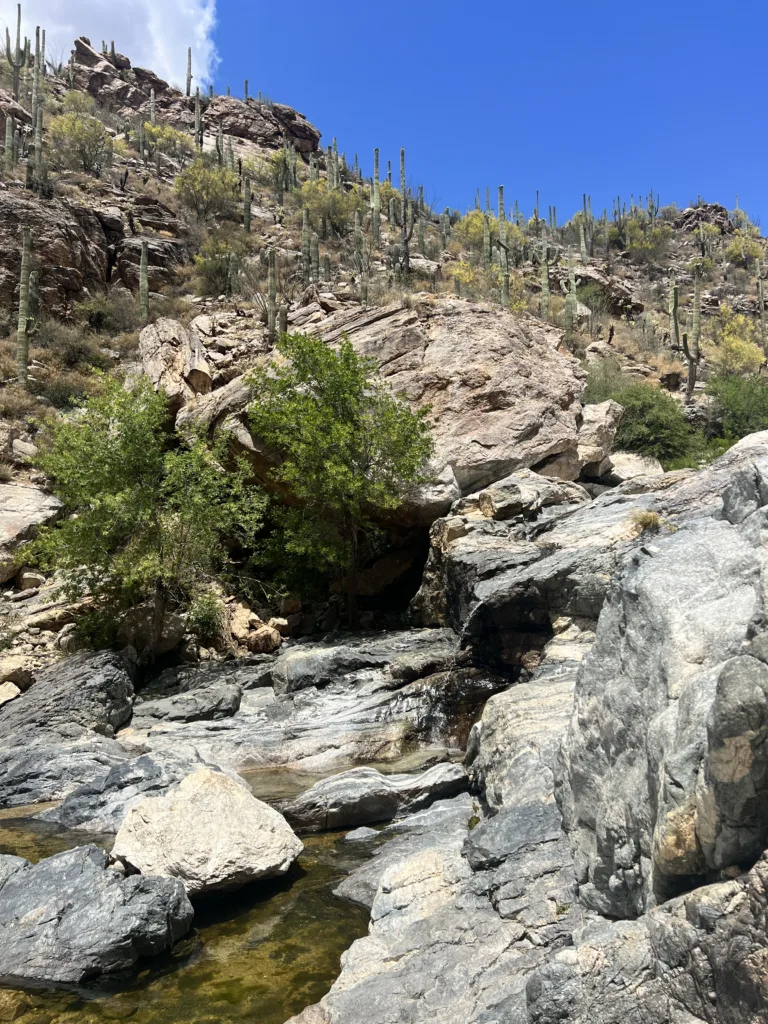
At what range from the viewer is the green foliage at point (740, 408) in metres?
23.2

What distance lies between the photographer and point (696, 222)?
189 feet

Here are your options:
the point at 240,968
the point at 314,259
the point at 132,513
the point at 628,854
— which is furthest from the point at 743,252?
the point at 240,968

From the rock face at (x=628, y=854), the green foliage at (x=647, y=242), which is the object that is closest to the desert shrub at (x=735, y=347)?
the green foliage at (x=647, y=242)

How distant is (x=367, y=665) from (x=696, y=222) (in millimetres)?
58409

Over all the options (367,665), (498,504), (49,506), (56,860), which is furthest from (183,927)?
Answer: (49,506)

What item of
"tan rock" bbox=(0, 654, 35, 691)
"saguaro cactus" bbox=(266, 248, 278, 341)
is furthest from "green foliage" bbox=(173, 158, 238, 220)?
"tan rock" bbox=(0, 654, 35, 691)

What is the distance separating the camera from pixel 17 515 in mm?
17234

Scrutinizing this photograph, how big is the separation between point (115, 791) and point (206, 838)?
275cm

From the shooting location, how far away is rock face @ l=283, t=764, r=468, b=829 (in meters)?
8.24

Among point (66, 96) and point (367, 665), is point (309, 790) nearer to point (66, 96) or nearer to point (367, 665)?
point (367, 665)

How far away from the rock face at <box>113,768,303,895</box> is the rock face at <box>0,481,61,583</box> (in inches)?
443

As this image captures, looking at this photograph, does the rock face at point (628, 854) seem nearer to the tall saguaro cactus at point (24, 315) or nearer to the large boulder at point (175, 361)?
the large boulder at point (175, 361)

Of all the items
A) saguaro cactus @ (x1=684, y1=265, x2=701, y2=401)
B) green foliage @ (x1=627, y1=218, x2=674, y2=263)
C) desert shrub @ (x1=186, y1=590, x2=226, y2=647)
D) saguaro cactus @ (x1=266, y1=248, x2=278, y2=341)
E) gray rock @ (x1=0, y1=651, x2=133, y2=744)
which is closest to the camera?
gray rock @ (x1=0, y1=651, x2=133, y2=744)

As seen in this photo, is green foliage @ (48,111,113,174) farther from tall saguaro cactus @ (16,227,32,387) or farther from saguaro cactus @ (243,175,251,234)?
tall saguaro cactus @ (16,227,32,387)
